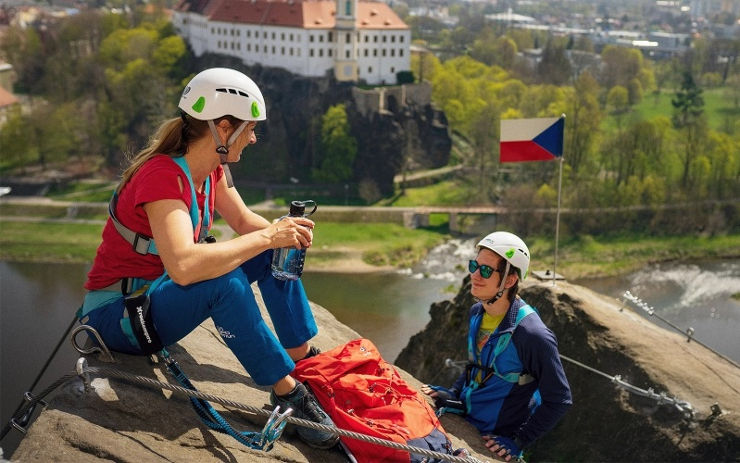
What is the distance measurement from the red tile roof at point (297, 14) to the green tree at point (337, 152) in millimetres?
6313

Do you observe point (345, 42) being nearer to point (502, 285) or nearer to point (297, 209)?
point (502, 285)

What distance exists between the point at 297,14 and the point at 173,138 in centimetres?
5096

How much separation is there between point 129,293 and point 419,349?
5862 mm

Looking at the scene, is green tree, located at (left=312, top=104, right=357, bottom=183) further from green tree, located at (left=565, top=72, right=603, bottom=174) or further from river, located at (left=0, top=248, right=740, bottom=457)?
green tree, located at (left=565, top=72, right=603, bottom=174)

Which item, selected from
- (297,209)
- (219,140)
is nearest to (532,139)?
(297,209)

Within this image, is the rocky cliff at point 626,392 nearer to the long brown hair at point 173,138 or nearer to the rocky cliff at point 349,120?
the long brown hair at point 173,138

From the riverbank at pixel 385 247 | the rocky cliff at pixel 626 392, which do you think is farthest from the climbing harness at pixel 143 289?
the riverbank at pixel 385 247

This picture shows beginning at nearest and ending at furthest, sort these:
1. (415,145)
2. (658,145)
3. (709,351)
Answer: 1. (709,351)
2. (658,145)
3. (415,145)

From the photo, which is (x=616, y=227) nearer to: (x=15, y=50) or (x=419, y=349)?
(x=419, y=349)

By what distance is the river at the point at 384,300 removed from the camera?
81.4 feet

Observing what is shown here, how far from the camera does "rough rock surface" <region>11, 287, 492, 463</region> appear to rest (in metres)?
4.70

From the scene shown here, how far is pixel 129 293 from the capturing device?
5512 millimetres

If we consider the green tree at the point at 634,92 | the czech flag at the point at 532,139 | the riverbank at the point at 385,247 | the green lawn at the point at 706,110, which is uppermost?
the czech flag at the point at 532,139

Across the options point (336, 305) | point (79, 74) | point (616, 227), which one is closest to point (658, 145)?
point (616, 227)
